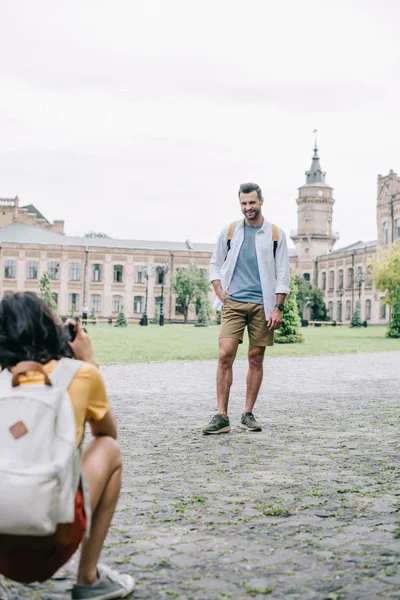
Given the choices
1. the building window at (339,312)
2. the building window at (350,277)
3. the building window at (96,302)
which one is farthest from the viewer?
the building window at (96,302)

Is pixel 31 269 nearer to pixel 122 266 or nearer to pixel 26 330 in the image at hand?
pixel 122 266

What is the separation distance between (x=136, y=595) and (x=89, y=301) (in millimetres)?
68785

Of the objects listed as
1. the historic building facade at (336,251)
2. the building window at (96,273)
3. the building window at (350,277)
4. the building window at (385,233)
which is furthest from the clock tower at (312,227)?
the building window at (96,273)

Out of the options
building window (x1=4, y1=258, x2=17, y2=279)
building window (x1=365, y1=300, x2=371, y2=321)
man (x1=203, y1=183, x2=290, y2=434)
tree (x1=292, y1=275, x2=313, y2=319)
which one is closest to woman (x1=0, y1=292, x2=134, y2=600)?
man (x1=203, y1=183, x2=290, y2=434)

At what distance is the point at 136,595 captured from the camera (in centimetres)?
253

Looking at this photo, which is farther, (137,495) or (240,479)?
(240,479)

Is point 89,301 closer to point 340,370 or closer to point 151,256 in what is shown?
point 151,256

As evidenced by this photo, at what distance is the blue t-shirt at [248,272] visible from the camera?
19.5 feet

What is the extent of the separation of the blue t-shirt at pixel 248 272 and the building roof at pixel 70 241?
6389 centimetres

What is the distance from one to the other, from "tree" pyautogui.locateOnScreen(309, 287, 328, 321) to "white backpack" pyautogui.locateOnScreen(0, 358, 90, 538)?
216 feet

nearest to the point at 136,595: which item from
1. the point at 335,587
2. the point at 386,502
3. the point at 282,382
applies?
the point at 335,587

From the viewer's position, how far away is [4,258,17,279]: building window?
6812cm

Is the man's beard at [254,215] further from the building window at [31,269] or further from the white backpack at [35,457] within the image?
the building window at [31,269]

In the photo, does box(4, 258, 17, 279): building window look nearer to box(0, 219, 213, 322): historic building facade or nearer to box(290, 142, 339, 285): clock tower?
box(0, 219, 213, 322): historic building facade
